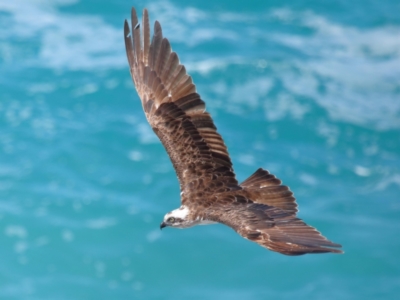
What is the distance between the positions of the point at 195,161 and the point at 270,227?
1.56 metres

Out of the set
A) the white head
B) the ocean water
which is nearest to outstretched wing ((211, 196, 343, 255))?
the white head

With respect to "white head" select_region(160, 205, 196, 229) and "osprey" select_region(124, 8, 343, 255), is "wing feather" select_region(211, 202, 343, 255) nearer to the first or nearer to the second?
"osprey" select_region(124, 8, 343, 255)

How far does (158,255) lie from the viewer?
53.5 feet

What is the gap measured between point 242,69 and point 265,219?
11732mm

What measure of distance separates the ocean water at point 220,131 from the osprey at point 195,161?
6.96 metres

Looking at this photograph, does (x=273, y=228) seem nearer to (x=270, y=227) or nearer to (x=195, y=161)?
(x=270, y=227)

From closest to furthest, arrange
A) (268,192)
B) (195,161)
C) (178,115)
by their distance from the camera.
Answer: (268,192) → (195,161) → (178,115)

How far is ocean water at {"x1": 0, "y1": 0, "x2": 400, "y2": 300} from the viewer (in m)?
16.1

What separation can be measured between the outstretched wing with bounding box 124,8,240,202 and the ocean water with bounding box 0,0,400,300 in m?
6.94

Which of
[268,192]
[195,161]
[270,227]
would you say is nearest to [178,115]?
[195,161]

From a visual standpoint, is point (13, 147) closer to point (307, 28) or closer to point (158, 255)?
point (158, 255)

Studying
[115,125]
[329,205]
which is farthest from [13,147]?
[329,205]

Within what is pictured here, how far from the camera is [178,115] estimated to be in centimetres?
944

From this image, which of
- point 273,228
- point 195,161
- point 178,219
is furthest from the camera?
point 195,161
